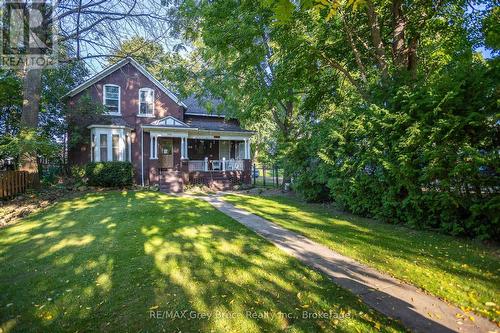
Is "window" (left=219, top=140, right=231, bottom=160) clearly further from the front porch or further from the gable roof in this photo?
the gable roof

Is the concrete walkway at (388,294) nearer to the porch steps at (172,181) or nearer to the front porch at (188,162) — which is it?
the porch steps at (172,181)

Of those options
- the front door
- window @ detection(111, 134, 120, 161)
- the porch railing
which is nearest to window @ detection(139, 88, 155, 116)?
the front door

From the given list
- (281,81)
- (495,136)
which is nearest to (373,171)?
(495,136)

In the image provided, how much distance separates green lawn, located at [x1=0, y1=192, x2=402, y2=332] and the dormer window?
12.9 m

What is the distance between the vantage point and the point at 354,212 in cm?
837

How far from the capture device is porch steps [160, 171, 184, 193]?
15.2 metres

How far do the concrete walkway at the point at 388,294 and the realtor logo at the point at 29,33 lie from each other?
13.1 m

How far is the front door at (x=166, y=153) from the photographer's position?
18906 millimetres

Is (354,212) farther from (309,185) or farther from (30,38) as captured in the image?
(30,38)

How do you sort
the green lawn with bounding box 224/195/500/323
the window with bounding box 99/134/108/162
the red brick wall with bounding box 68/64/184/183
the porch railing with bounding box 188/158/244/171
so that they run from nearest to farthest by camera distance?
the green lawn with bounding box 224/195/500/323, the window with bounding box 99/134/108/162, the red brick wall with bounding box 68/64/184/183, the porch railing with bounding box 188/158/244/171

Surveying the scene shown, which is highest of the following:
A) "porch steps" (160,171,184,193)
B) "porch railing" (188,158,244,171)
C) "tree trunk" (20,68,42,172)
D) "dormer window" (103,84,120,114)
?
"dormer window" (103,84,120,114)

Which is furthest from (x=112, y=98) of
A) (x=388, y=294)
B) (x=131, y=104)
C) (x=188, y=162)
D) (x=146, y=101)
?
(x=388, y=294)

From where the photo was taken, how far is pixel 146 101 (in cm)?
1845

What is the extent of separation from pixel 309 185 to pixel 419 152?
15.5 ft
